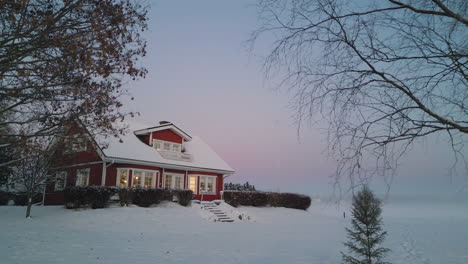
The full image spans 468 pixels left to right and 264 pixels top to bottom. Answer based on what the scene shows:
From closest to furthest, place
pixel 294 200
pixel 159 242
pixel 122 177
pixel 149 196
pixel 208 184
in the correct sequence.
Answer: pixel 159 242
pixel 149 196
pixel 122 177
pixel 208 184
pixel 294 200

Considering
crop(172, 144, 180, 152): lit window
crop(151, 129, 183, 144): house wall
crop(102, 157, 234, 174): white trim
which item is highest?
crop(151, 129, 183, 144): house wall

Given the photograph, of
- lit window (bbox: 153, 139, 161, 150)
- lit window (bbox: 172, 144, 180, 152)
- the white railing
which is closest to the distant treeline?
the white railing

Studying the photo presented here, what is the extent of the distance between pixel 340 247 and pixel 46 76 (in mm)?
11807

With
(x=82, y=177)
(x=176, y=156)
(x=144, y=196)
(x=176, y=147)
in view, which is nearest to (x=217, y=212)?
(x=144, y=196)

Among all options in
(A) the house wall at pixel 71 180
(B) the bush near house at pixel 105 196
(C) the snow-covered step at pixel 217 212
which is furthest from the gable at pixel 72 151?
(C) the snow-covered step at pixel 217 212

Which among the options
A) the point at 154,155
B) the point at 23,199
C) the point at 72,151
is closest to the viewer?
the point at 72,151

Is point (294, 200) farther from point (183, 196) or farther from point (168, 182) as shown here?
point (168, 182)

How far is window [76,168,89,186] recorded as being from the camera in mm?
21562

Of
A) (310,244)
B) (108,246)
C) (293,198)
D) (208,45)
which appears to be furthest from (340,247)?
(293,198)

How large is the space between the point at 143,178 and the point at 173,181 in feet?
9.97

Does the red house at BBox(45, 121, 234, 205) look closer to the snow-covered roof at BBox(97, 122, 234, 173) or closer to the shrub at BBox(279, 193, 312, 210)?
the snow-covered roof at BBox(97, 122, 234, 173)

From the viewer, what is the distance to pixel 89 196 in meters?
17.9

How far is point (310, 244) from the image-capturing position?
12227mm

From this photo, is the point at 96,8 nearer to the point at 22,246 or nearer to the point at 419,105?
the point at 419,105
